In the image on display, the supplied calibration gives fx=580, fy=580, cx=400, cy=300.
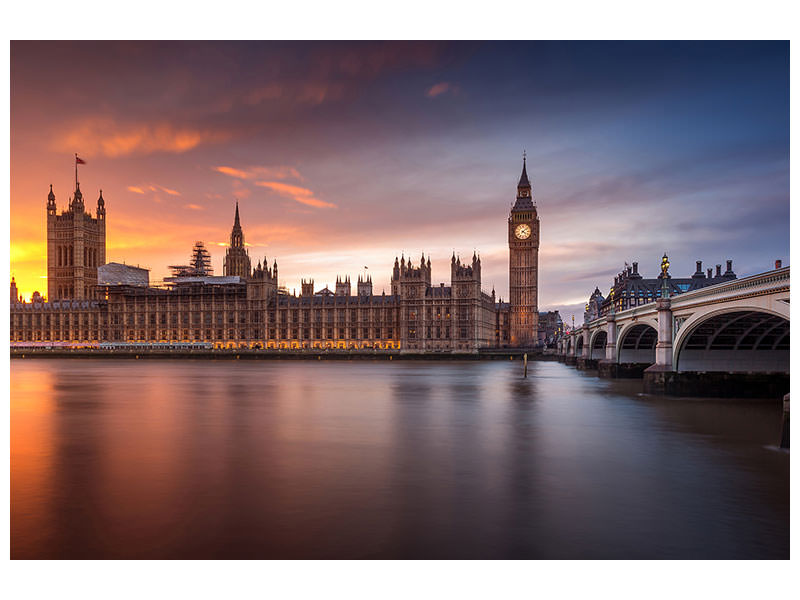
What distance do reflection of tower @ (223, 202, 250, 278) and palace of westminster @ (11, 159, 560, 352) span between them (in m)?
10.9

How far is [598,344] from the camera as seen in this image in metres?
70.3

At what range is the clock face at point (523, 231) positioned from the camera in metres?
129

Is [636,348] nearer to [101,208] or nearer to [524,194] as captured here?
[524,194]

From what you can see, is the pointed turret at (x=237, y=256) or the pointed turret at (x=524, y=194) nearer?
the pointed turret at (x=524, y=194)

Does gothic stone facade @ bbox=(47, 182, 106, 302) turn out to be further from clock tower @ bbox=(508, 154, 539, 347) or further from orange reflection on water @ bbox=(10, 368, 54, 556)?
orange reflection on water @ bbox=(10, 368, 54, 556)

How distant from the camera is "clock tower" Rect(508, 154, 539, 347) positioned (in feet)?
409

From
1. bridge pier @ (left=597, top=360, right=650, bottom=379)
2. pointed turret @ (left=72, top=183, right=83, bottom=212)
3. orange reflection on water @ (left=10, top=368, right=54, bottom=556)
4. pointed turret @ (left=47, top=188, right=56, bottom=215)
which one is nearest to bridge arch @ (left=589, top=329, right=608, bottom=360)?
bridge pier @ (left=597, top=360, right=650, bottom=379)

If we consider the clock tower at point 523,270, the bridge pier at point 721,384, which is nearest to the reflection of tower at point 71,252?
the clock tower at point 523,270

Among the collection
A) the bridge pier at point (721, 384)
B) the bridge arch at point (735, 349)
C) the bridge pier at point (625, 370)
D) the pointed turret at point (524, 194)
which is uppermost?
the pointed turret at point (524, 194)

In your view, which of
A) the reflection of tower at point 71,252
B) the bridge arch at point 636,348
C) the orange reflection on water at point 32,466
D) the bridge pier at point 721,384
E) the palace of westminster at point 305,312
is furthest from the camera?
the reflection of tower at point 71,252

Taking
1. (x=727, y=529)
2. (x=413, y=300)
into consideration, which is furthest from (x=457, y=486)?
(x=413, y=300)

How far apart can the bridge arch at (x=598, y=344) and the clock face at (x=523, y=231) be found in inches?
2294

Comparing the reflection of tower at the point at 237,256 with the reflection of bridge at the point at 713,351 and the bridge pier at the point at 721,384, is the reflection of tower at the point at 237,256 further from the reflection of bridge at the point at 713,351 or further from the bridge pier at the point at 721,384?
the bridge pier at the point at 721,384
